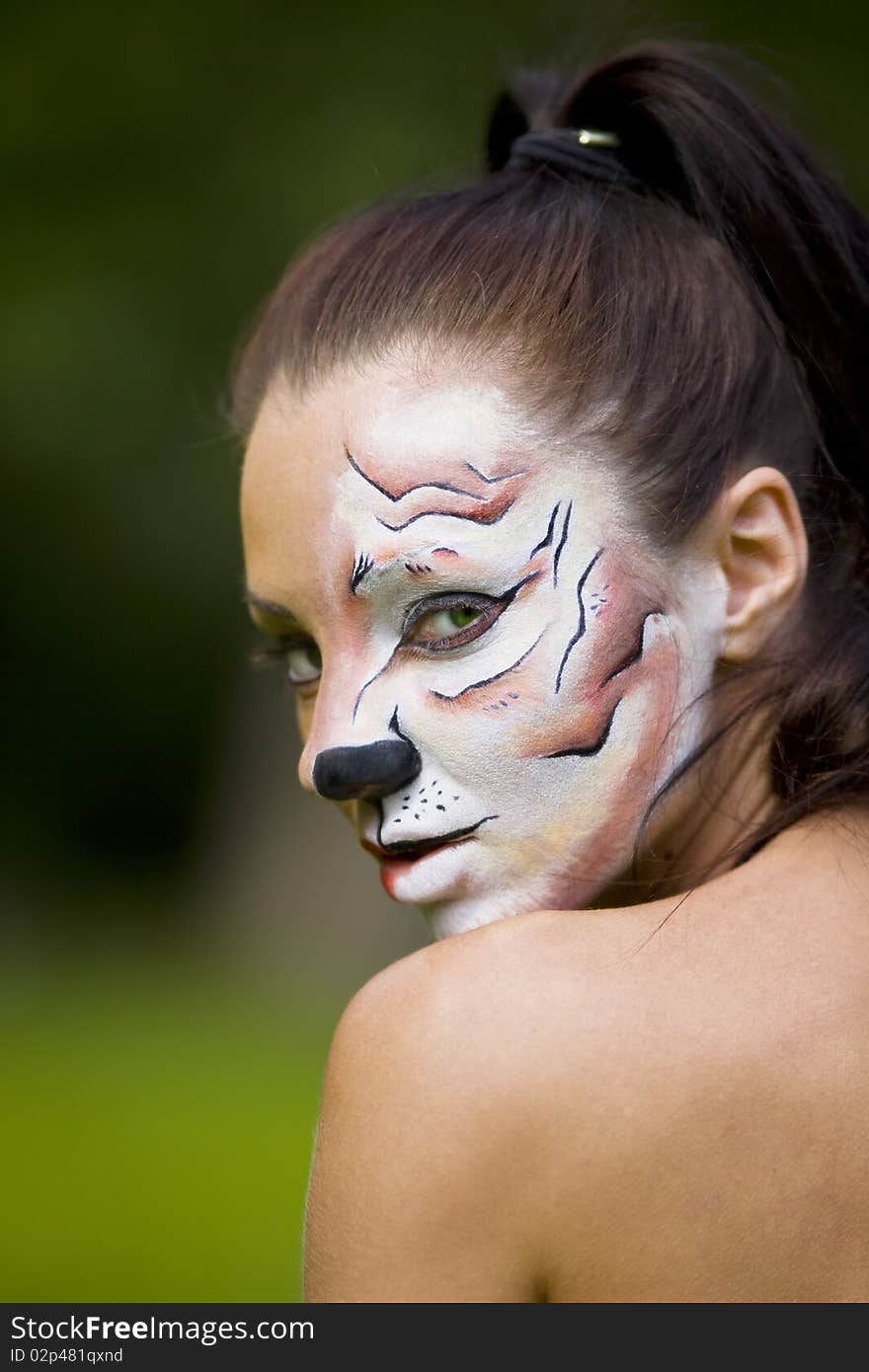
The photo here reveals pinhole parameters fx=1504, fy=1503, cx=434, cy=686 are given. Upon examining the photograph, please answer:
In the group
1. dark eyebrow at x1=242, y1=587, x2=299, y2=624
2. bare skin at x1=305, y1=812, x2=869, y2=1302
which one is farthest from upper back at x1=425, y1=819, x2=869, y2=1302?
dark eyebrow at x1=242, y1=587, x2=299, y2=624

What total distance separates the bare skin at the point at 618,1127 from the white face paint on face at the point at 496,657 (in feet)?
1.10

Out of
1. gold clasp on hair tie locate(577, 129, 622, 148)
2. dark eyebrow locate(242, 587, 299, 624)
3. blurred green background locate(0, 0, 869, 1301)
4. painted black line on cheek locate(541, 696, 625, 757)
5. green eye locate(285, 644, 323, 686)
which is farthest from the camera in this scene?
blurred green background locate(0, 0, 869, 1301)

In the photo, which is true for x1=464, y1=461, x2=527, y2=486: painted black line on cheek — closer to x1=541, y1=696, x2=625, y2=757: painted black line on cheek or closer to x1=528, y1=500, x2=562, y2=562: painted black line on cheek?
x1=528, y1=500, x2=562, y2=562: painted black line on cheek

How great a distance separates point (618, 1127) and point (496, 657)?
68cm

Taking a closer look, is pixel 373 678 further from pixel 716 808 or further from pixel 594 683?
pixel 716 808

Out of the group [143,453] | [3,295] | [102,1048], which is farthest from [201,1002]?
[3,295]

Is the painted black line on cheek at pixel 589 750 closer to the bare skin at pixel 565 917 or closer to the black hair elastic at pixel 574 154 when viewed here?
the bare skin at pixel 565 917

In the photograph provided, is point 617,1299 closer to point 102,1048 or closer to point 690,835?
point 690,835

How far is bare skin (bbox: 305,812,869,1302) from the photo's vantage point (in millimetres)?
1699

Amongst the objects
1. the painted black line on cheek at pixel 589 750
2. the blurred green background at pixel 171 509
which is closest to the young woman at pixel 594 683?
the painted black line on cheek at pixel 589 750

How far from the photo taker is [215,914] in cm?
977

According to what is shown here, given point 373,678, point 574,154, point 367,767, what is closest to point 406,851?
point 367,767

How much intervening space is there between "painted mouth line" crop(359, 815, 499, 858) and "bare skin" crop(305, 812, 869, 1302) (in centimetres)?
35

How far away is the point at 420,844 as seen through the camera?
216 centimetres
